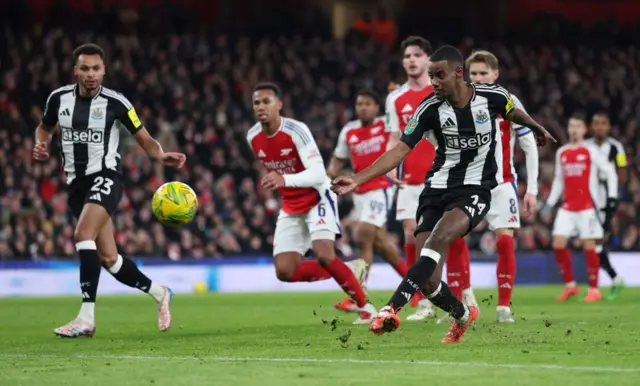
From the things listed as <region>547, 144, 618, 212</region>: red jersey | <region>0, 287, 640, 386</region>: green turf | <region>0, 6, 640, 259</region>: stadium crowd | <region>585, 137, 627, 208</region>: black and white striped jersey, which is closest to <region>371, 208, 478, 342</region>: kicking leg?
<region>0, 287, 640, 386</region>: green turf

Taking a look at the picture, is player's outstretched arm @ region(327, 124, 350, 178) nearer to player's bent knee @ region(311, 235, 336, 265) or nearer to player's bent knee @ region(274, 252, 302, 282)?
player's bent knee @ region(274, 252, 302, 282)

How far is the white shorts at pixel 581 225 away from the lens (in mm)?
15711

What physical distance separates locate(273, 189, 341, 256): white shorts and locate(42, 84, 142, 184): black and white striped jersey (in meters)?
1.79

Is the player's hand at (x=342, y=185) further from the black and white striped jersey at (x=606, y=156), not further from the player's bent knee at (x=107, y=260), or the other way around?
the black and white striped jersey at (x=606, y=156)

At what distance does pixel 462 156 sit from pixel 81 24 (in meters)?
20.1

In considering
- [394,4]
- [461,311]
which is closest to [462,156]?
[461,311]

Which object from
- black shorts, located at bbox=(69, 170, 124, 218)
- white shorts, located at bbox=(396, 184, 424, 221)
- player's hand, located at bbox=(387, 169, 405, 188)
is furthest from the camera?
white shorts, located at bbox=(396, 184, 424, 221)

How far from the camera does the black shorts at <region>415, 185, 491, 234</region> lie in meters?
8.05

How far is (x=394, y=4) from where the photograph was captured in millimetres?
34000

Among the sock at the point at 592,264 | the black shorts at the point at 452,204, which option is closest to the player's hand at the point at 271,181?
the black shorts at the point at 452,204

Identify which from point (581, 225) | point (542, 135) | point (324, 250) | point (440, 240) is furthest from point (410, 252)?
point (581, 225)

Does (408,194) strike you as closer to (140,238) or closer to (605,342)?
(605,342)

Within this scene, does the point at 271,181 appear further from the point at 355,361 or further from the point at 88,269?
the point at 355,361

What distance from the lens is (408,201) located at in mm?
12008
